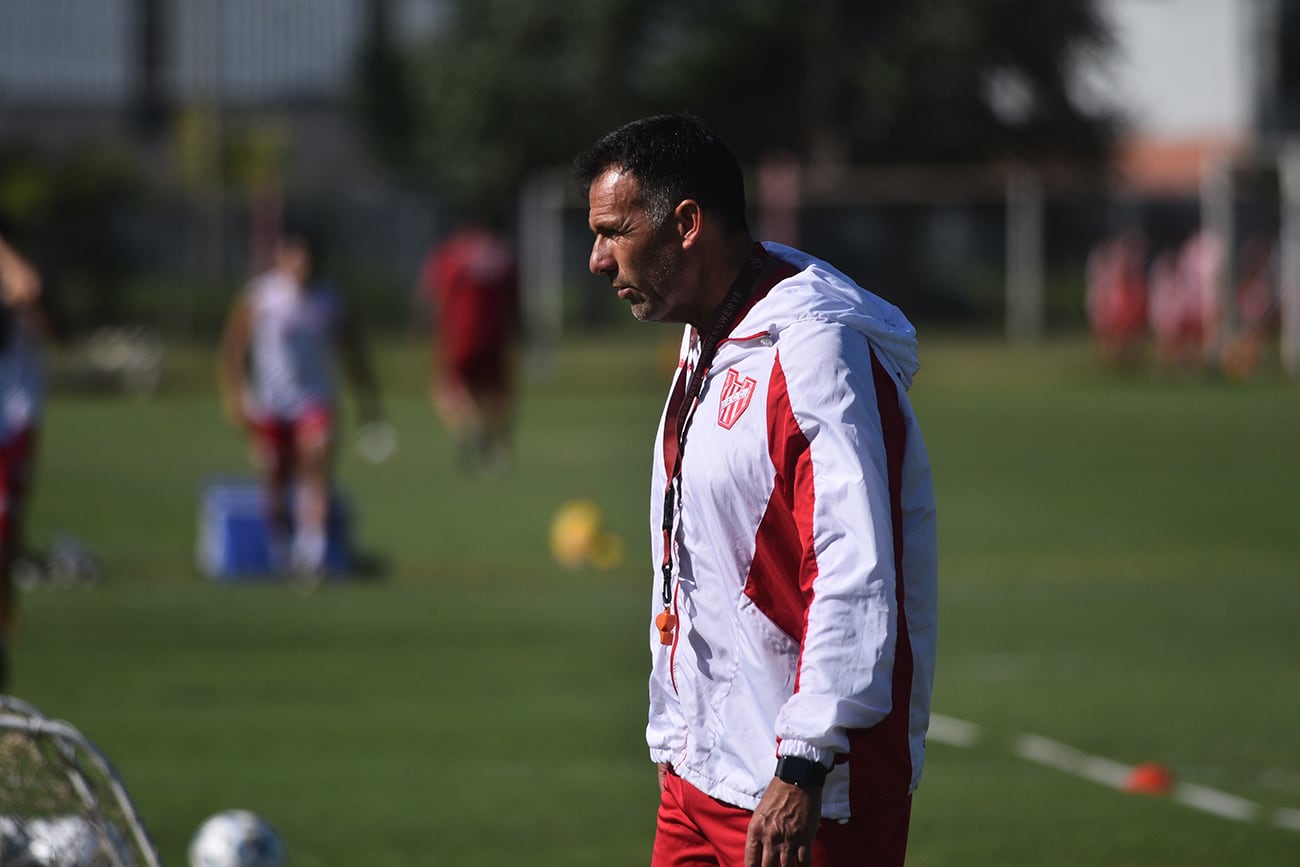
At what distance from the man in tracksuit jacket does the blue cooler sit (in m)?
11.5

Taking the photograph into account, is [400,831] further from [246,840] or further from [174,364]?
[174,364]

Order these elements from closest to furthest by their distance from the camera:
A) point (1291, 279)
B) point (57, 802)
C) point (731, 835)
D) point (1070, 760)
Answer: point (731, 835), point (57, 802), point (1070, 760), point (1291, 279)

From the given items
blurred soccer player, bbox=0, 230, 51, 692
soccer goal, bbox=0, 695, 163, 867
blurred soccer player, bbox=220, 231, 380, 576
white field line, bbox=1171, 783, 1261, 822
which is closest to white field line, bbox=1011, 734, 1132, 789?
white field line, bbox=1171, 783, 1261, 822

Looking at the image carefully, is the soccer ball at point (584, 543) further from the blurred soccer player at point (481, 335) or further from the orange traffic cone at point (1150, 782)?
the orange traffic cone at point (1150, 782)

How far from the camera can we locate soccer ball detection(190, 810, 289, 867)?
19.7ft

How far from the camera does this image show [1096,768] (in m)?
9.06

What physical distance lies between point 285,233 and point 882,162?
1441 inches

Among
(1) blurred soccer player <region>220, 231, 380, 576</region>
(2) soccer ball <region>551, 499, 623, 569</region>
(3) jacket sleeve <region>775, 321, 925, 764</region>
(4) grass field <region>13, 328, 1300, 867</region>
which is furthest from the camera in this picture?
(2) soccer ball <region>551, 499, 623, 569</region>

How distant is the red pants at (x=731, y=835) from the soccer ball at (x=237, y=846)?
2.22 m

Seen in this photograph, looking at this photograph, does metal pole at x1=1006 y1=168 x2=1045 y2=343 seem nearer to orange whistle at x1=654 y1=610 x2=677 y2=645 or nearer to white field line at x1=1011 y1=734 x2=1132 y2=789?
white field line at x1=1011 y1=734 x2=1132 y2=789

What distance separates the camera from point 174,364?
38.5 metres

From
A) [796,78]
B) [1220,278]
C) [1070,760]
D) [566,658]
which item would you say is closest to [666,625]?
[1070,760]

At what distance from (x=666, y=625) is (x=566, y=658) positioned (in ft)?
26.9

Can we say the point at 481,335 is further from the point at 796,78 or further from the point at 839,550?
the point at 796,78
